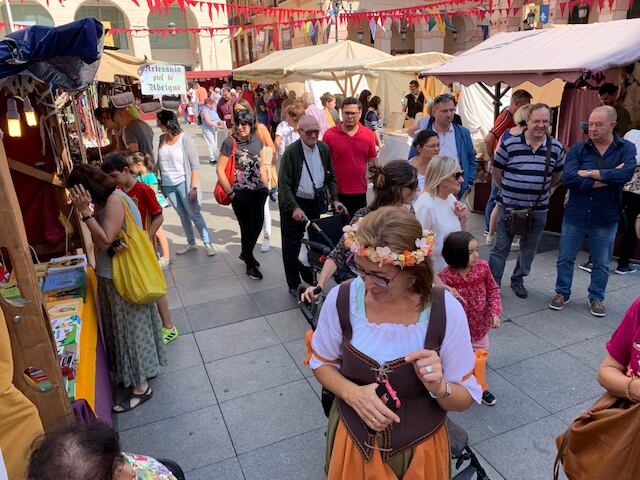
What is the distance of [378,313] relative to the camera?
184 centimetres

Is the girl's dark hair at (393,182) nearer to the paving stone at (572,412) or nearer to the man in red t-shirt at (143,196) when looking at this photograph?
the paving stone at (572,412)

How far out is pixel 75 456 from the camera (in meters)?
1.61

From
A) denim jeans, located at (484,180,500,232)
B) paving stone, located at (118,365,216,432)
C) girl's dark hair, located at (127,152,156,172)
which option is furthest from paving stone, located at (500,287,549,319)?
girl's dark hair, located at (127,152,156,172)

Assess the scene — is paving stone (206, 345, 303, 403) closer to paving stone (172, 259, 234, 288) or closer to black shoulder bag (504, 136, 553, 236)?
paving stone (172, 259, 234, 288)

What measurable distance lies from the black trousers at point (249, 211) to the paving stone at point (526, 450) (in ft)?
11.9

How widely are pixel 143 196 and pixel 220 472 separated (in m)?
2.48

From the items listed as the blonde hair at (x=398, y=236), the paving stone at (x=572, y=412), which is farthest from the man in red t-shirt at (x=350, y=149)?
the blonde hair at (x=398, y=236)

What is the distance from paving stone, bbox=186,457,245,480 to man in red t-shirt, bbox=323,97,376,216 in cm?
333

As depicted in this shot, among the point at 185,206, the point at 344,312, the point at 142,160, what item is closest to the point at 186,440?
the point at 344,312

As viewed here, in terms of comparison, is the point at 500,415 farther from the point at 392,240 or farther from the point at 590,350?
the point at 392,240

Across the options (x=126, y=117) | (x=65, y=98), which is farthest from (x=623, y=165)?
(x=126, y=117)

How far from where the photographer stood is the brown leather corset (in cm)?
173

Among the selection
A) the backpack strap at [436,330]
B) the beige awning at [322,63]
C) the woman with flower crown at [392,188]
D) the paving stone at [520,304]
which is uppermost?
the beige awning at [322,63]

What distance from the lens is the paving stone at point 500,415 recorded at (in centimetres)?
324
